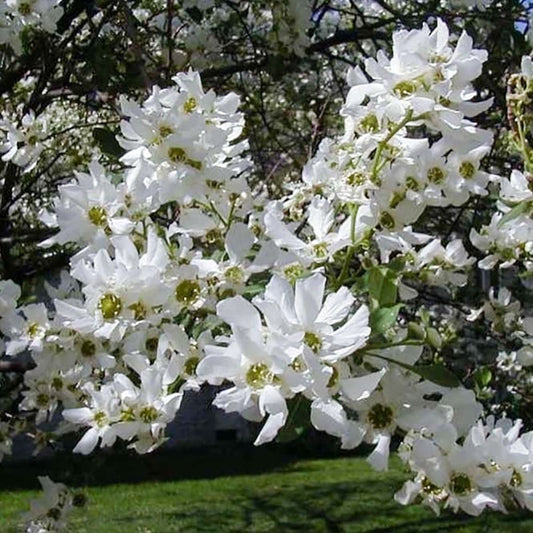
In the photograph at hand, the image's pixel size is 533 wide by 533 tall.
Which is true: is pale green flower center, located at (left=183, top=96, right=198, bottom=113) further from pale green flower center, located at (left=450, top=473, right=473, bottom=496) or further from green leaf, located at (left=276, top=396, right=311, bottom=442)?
pale green flower center, located at (left=450, top=473, right=473, bottom=496)

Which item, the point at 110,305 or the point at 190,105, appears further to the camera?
the point at 190,105

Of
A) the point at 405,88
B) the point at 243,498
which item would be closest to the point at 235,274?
the point at 405,88

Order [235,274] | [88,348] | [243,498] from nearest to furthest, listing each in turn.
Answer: [235,274] → [88,348] → [243,498]

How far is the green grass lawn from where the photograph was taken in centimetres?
596

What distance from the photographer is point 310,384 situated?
89 centimetres

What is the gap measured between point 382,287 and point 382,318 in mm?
52

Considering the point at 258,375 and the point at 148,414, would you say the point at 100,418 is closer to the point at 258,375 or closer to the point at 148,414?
the point at 148,414

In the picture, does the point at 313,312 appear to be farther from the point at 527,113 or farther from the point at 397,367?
the point at 527,113

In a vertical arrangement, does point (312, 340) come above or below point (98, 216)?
below

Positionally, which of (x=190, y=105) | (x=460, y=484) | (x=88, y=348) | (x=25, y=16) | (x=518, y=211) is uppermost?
(x=25, y=16)

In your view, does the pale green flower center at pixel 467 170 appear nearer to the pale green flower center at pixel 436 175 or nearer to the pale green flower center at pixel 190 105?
the pale green flower center at pixel 436 175

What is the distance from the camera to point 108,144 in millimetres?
1435

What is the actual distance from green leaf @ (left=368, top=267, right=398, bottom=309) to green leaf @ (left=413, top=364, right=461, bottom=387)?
8 cm

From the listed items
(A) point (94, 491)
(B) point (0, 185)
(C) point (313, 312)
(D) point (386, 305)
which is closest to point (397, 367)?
(D) point (386, 305)
